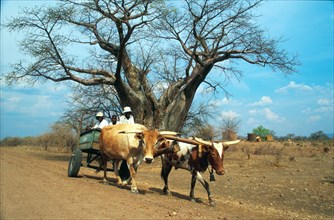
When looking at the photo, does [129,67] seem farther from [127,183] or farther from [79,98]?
[127,183]

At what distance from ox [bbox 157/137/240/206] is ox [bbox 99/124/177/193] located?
1.82 ft

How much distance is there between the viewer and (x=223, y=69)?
23.2 meters

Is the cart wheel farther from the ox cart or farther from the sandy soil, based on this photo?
the sandy soil

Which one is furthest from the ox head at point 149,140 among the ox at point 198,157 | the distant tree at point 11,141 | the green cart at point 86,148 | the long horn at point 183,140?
the distant tree at point 11,141

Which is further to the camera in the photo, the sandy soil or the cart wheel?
the cart wheel

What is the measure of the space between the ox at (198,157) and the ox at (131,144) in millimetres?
554

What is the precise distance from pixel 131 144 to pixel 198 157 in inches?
68.6

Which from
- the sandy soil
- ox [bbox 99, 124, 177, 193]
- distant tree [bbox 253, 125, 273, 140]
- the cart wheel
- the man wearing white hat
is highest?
distant tree [bbox 253, 125, 273, 140]

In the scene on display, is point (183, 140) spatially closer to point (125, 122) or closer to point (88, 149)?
point (125, 122)

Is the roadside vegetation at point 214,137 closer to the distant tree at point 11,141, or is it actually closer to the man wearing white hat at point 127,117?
the distant tree at point 11,141

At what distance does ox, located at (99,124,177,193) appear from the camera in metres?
9.43

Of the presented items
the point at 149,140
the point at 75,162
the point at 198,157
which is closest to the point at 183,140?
the point at 198,157

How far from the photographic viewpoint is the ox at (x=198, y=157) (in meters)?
9.48

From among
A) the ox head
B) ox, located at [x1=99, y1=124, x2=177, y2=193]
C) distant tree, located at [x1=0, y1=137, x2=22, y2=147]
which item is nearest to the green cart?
ox, located at [x1=99, y1=124, x2=177, y2=193]
